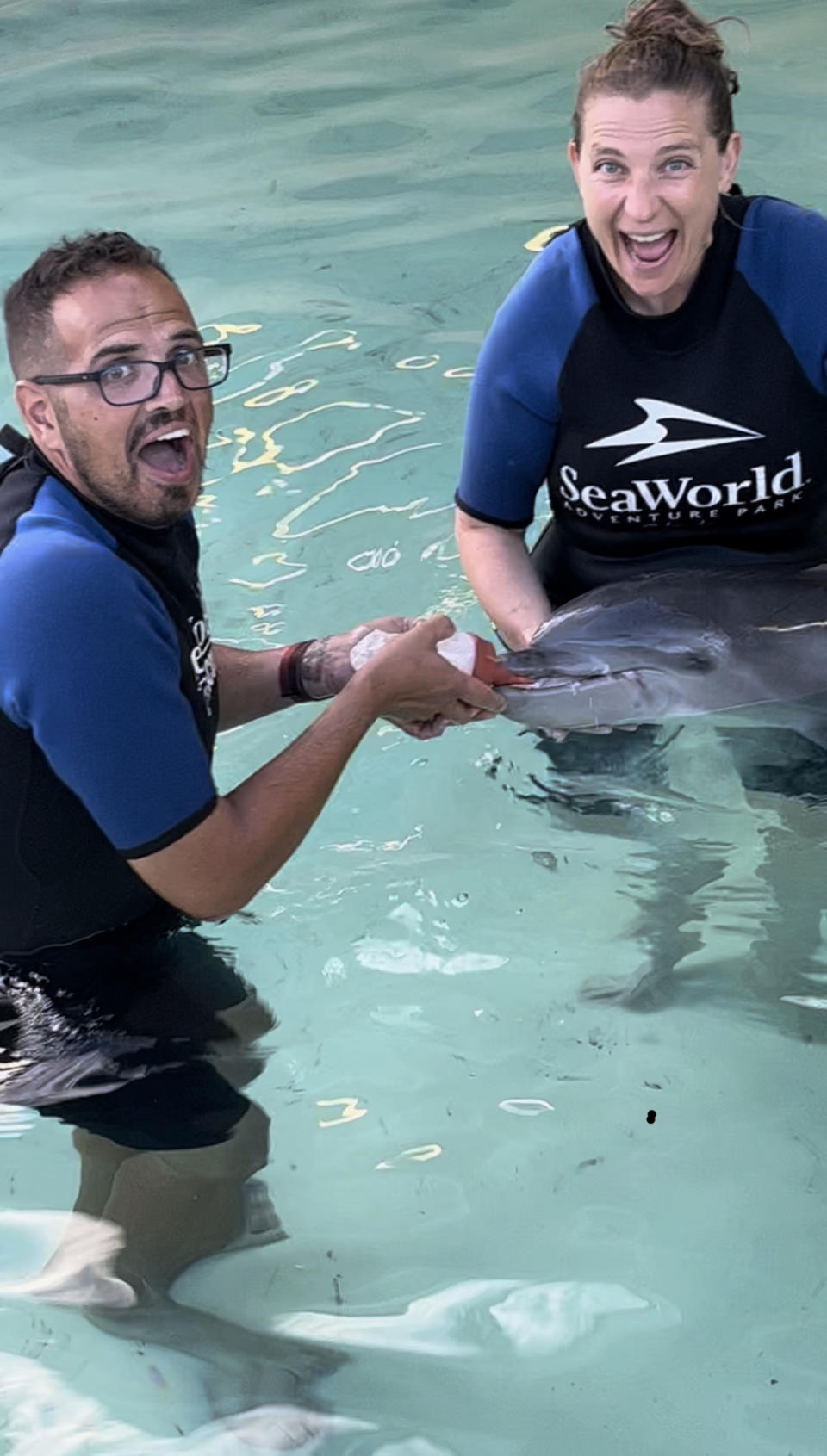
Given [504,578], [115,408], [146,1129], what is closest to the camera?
[115,408]

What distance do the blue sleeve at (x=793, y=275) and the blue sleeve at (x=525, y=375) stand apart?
0.99ft

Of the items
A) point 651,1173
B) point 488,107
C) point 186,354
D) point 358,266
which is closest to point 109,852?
point 186,354

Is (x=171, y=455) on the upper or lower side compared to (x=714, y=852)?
upper

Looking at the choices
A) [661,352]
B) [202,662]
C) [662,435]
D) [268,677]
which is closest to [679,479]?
[662,435]

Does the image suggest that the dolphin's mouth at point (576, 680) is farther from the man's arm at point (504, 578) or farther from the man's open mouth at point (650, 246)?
the man's open mouth at point (650, 246)

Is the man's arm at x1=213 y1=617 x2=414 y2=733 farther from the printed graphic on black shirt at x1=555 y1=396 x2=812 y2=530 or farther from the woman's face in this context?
the woman's face

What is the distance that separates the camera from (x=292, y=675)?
312 centimetres

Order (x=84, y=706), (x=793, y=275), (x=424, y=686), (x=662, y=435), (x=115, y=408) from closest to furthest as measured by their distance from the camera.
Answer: (x=84, y=706), (x=115, y=408), (x=424, y=686), (x=793, y=275), (x=662, y=435)

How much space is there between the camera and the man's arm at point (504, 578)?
3391 millimetres

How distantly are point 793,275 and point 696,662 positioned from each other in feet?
2.40

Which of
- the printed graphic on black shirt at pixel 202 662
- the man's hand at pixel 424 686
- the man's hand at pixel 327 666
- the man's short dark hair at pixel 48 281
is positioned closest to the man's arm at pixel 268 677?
the man's hand at pixel 327 666

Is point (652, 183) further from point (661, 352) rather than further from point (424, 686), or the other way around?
point (424, 686)

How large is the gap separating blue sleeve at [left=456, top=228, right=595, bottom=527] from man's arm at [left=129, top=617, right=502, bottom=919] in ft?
2.42

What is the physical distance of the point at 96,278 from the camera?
7.88 ft
